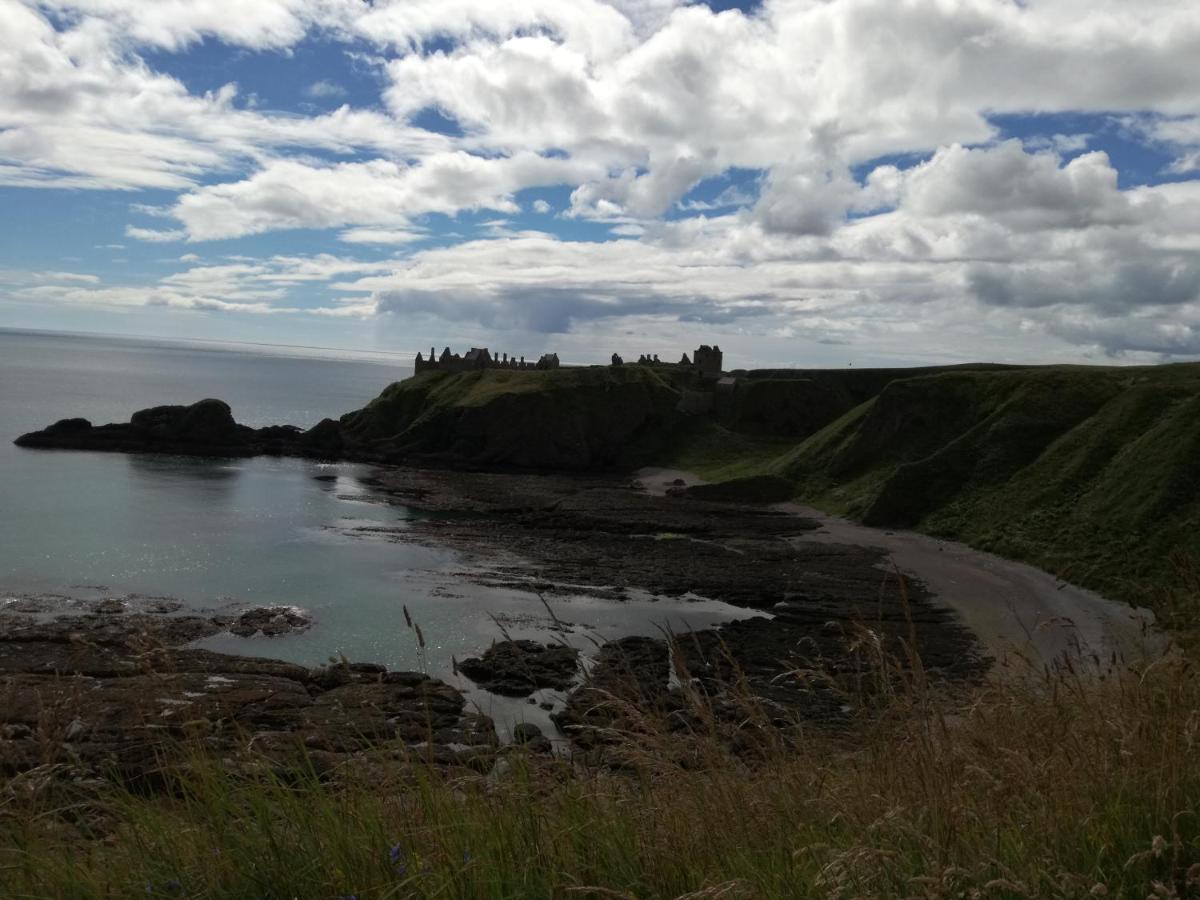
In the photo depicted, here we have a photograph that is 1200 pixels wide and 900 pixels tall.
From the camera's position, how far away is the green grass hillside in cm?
9181

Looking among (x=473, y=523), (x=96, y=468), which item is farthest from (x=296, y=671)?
(x=96, y=468)

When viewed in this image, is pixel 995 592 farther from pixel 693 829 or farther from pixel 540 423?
pixel 540 423

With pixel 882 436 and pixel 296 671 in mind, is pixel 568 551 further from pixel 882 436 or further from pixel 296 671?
pixel 882 436

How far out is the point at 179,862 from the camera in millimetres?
3930

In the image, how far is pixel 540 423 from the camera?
305ft

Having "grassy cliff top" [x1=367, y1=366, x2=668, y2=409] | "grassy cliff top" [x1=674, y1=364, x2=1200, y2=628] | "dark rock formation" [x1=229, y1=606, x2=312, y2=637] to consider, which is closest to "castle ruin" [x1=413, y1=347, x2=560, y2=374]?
"grassy cliff top" [x1=367, y1=366, x2=668, y2=409]

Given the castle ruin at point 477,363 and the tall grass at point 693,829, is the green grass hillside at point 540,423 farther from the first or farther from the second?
Answer: the tall grass at point 693,829

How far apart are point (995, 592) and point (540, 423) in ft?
197

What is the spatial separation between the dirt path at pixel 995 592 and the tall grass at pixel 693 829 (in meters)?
21.1

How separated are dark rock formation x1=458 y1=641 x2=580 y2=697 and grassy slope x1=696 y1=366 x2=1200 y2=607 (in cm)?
2211

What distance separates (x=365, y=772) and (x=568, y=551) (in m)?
44.8

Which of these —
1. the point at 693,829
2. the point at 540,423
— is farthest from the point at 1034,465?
the point at 693,829

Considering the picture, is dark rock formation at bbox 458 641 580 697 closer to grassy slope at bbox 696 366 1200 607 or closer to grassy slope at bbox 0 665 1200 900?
grassy slope at bbox 0 665 1200 900

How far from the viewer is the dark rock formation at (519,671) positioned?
2567cm
